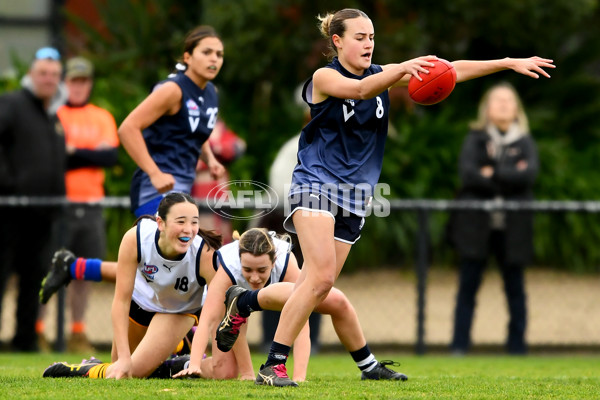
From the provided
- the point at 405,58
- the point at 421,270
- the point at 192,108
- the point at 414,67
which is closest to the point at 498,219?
the point at 421,270

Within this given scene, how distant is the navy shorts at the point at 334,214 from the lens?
5.85 meters

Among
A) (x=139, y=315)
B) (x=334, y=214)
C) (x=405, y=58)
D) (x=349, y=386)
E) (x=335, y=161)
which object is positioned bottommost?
(x=349, y=386)

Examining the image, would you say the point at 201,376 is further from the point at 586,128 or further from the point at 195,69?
the point at 586,128

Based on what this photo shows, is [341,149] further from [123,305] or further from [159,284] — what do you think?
[123,305]

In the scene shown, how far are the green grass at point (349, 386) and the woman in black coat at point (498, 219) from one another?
1693 millimetres

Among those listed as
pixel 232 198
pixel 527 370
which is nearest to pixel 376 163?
pixel 527 370

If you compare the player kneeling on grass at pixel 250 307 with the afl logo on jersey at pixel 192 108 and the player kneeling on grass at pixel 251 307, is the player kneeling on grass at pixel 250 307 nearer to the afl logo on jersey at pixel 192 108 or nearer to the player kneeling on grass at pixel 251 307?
the player kneeling on grass at pixel 251 307

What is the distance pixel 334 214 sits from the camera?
5918 millimetres

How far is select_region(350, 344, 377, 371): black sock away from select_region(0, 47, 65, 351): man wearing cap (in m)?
4.18

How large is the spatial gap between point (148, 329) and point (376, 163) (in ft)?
5.87

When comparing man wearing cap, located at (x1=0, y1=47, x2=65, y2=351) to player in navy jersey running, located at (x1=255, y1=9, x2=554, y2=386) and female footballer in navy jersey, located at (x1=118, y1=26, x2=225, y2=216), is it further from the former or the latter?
player in navy jersey running, located at (x1=255, y1=9, x2=554, y2=386)

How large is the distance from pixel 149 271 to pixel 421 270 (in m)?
4.23

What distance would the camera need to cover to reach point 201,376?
6.55 metres

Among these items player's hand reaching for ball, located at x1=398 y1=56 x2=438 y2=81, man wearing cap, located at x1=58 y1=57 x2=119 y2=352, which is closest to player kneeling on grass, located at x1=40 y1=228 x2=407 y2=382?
player's hand reaching for ball, located at x1=398 y1=56 x2=438 y2=81
